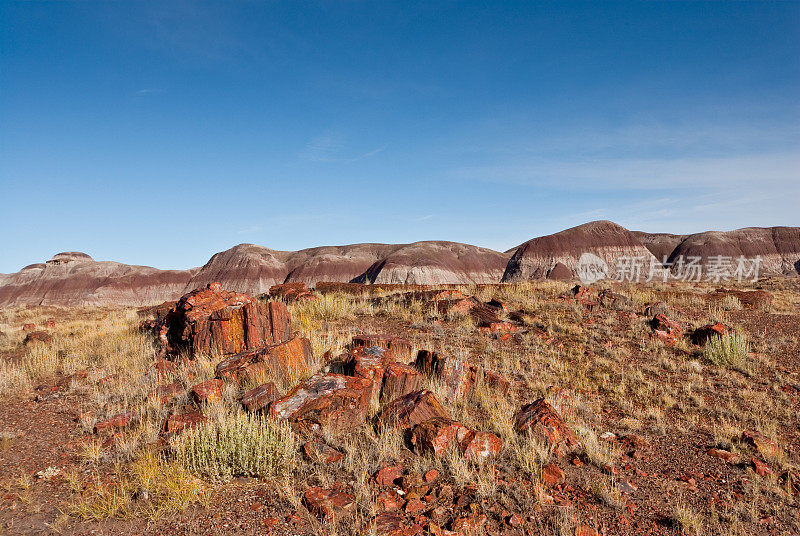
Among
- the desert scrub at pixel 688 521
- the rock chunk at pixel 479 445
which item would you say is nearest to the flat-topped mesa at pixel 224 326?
the rock chunk at pixel 479 445

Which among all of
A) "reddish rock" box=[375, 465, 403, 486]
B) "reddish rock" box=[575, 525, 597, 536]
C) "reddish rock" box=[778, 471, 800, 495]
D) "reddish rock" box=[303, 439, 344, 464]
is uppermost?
"reddish rock" box=[303, 439, 344, 464]

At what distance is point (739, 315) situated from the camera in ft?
39.9

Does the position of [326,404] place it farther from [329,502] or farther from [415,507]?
[415,507]

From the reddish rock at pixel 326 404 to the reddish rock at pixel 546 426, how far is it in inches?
81.5

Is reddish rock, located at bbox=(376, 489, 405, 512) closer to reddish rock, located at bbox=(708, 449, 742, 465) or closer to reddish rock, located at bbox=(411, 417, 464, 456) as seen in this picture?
reddish rock, located at bbox=(411, 417, 464, 456)

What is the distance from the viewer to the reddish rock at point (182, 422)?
4754 millimetres

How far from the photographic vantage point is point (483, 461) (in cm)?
433

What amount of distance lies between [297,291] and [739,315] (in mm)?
14122

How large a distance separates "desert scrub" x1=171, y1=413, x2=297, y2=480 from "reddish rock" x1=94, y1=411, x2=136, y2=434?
136cm

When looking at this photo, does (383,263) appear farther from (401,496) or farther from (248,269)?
(401,496)

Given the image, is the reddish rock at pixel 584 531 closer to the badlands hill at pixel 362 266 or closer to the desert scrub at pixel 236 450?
the desert scrub at pixel 236 450

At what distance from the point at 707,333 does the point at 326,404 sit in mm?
9057

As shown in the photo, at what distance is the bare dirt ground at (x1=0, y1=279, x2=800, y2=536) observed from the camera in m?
3.52

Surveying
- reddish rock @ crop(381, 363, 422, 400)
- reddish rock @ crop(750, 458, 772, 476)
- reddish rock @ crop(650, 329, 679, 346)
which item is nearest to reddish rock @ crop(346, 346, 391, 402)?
reddish rock @ crop(381, 363, 422, 400)
